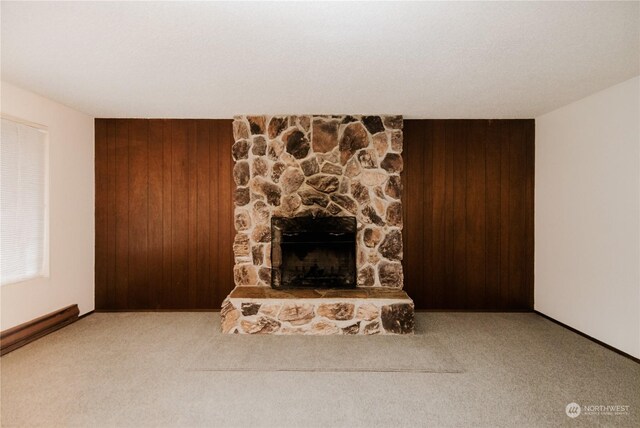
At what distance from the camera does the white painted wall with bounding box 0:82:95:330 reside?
10.8 feet

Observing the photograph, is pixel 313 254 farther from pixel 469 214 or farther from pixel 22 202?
pixel 22 202

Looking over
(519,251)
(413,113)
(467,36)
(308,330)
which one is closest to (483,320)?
(519,251)

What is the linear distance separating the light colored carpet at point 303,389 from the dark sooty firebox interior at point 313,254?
1239 millimetres

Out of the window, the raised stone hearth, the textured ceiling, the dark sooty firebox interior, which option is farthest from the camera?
the dark sooty firebox interior

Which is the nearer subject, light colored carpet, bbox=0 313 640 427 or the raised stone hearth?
light colored carpet, bbox=0 313 640 427

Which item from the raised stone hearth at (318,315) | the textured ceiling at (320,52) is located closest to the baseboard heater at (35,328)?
the raised stone hearth at (318,315)

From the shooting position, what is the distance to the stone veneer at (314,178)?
13.7 feet

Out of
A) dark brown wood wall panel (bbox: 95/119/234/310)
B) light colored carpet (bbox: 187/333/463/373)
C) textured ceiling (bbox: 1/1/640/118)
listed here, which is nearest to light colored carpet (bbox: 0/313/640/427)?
light colored carpet (bbox: 187/333/463/373)

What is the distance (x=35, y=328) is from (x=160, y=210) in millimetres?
1778

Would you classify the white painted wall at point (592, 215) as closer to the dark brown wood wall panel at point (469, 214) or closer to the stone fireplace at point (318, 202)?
the dark brown wood wall panel at point (469, 214)

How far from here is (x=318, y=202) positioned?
4.20 metres

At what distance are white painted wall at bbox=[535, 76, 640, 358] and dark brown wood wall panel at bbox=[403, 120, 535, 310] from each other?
0.21m

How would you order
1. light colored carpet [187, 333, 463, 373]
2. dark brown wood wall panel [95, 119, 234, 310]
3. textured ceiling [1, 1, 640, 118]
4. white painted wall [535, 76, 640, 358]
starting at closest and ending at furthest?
textured ceiling [1, 1, 640, 118], light colored carpet [187, 333, 463, 373], white painted wall [535, 76, 640, 358], dark brown wood wall panel [95, 119, 234, 310]

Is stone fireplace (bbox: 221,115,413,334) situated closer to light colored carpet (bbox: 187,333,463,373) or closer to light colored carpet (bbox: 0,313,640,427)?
light colored carpet (bbox: 187,333,463,373)
